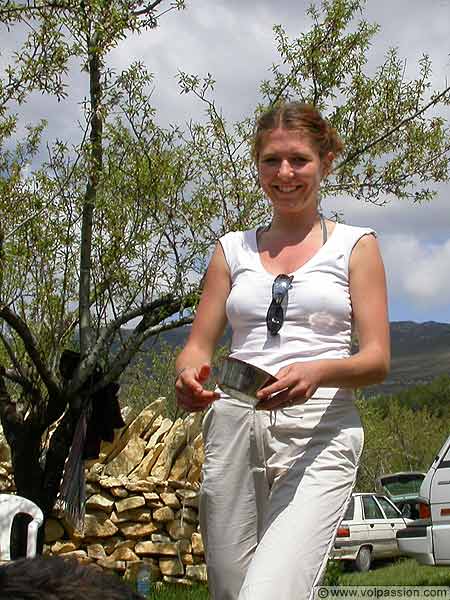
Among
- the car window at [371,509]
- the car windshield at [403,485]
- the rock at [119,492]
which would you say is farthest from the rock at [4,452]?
the car windshield at [403,485]

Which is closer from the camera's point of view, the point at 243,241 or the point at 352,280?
the point at 352,280

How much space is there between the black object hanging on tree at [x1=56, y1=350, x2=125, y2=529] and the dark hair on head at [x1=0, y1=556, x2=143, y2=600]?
6753 mm

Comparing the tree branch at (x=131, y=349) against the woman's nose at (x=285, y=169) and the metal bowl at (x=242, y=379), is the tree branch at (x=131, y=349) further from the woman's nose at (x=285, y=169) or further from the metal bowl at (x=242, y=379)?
the metal bowl at (x=242, y=379)

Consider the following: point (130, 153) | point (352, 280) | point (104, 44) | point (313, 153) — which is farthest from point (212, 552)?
point (130, 153)

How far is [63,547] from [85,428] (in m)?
2.39

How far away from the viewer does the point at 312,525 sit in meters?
2.31

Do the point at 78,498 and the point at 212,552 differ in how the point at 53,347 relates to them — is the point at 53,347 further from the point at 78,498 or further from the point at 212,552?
the point at 212,552

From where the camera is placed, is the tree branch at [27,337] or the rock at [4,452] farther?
the rock at [4,452]

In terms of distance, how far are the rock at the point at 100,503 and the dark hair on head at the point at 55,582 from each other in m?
8.88

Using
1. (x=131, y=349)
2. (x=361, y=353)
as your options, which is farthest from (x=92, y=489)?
(x=361, y=353)

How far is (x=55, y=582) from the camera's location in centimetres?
175

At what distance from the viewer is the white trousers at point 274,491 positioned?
228cm

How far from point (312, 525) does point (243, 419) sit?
0.34 m

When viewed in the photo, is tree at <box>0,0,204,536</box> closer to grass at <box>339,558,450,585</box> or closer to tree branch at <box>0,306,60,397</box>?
tree branch at <box>0,306,60,397</box>
